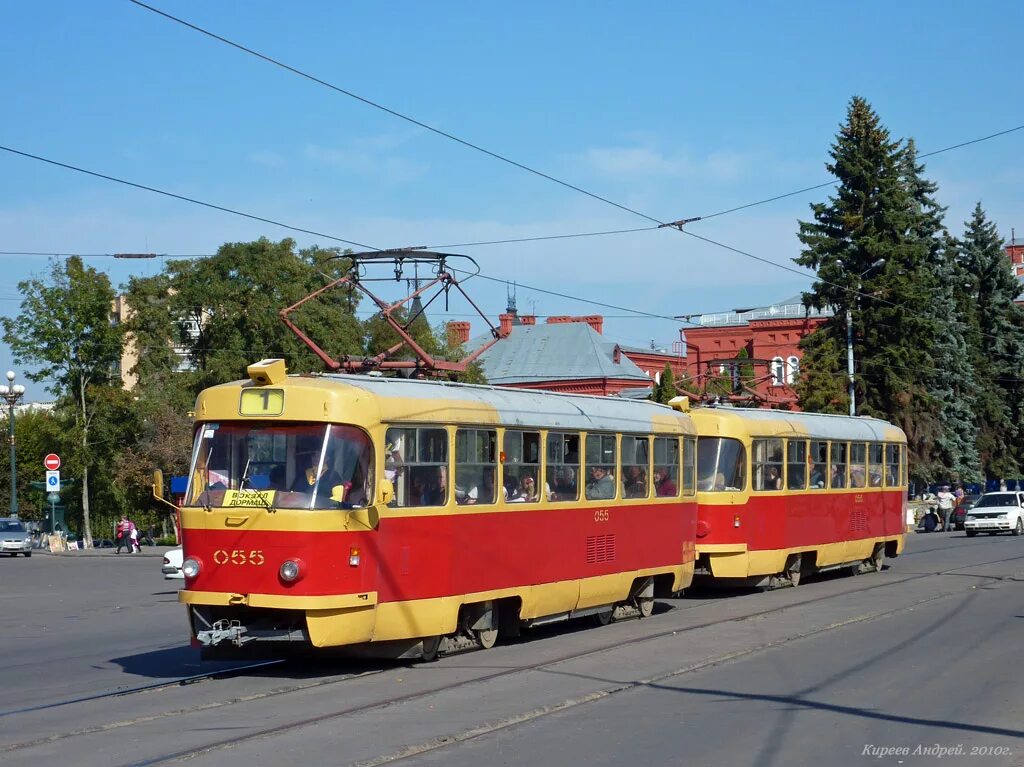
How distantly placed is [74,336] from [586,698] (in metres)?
54.7

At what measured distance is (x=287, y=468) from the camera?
12.5 metres

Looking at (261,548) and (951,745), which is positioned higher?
(261,548)

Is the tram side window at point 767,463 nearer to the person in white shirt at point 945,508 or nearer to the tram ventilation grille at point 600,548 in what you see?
the tram ventilation grille at point 600,548

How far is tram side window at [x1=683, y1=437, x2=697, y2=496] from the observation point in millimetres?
19578

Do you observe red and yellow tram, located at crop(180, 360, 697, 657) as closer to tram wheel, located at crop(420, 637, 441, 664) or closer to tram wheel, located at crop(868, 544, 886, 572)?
tram wheel, located at crop(420, 637, 441, 664)

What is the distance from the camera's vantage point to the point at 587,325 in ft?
377

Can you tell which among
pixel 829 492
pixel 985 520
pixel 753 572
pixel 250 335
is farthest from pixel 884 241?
pixel 753 572

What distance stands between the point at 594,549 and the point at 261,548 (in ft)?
18.5

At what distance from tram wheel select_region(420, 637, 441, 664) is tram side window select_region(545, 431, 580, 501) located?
2.69 m

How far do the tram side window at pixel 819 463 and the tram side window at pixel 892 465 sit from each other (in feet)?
12.3

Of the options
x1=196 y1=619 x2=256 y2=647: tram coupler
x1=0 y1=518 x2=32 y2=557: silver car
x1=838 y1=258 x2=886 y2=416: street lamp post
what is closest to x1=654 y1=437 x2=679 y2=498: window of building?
x1=196 y1=619 x2=256 y2=647: tram coupler

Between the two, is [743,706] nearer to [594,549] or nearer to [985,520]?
[594,549]

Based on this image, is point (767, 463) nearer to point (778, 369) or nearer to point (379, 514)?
point (379, 514)

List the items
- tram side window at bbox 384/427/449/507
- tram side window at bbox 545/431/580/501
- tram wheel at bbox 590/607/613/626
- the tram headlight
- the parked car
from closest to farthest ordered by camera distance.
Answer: the tram headlight < tram side window at bbox 384/427/449/507 < tram side window at bbox 545/431/580/501 < tram wheel at bbox 590/607/613/626 < the parked car
